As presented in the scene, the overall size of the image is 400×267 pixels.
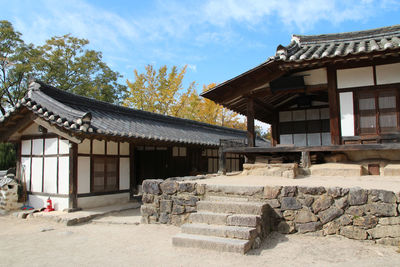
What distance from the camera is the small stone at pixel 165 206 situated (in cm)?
760

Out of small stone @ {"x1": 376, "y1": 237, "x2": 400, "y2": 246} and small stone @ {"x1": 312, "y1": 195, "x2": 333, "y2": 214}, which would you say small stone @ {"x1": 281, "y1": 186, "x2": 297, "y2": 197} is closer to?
small stone @ {"x1": 312, "y1": 195, "x2": 333, "y2": 214}

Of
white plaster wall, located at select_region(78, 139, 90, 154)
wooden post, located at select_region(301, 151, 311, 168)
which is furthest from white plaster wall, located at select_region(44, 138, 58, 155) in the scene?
wooden post, located at select_region(301, 151, 311, 168)

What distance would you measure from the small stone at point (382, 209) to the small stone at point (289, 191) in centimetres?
138

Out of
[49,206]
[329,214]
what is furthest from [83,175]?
[329,214]

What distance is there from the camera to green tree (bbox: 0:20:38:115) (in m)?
21.5

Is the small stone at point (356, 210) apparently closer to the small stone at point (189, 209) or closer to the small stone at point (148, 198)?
the small stone at point (189, 209)

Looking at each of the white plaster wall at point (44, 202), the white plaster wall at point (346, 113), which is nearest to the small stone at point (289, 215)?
the white plaster wall at point (346, 113)

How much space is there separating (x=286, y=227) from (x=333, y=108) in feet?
15.2

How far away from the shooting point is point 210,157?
1822 centimetres

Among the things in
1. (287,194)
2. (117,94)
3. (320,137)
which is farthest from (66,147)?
(117,94)

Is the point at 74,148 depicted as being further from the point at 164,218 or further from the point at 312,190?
the point at 312,190

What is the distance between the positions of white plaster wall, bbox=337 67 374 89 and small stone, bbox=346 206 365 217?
15.5 ft

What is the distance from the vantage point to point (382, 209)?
5.58 metres

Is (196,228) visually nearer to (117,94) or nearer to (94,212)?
(94,212)
